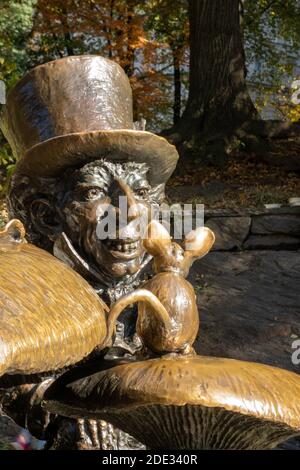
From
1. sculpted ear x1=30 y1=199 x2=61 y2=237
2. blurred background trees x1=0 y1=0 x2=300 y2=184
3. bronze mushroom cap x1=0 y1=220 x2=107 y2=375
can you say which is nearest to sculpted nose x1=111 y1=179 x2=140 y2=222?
sculpted ear x1=30 y1=199 x2=61 y2=237

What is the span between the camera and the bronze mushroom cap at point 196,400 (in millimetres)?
1531

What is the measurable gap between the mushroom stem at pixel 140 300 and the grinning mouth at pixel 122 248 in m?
0.65

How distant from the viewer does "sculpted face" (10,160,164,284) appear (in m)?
2.47

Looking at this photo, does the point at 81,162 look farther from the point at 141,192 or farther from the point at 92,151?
the point at 141,192

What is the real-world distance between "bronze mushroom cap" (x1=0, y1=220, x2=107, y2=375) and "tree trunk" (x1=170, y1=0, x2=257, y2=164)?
10372 millimetres

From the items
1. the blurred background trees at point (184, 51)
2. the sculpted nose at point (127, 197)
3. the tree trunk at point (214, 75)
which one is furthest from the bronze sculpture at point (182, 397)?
the tree trunk at point (214, 75)

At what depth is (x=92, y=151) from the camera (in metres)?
2.43

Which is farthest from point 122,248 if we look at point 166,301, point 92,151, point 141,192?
point 166,301

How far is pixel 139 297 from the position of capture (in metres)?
1.77

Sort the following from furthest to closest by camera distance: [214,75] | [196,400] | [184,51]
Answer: [184,51] → [214,75] → [196,400]

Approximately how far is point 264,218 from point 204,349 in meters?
2.82

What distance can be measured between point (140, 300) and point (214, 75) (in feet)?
35.7

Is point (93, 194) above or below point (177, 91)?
above

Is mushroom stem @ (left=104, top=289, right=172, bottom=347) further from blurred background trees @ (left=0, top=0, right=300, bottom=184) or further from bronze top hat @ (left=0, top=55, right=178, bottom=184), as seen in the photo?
blurred background trees @ (left=0, top=0, right=300, bottom=184)
